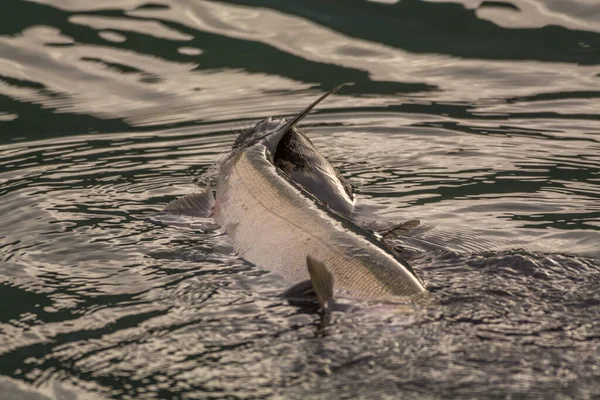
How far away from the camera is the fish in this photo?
4902 mm

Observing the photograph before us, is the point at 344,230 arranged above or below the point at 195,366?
above

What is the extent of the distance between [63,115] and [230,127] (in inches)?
60.8

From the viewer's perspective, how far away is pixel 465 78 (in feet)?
33.4

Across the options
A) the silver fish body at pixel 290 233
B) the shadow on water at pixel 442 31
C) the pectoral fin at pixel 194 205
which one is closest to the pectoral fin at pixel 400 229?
the silver fish body at pixel 290 233

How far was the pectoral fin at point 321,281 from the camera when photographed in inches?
189

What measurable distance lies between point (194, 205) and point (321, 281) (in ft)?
6.62

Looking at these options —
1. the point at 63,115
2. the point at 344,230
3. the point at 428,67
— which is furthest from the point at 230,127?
the point at 344,230

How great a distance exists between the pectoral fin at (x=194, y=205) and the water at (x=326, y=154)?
155 mm

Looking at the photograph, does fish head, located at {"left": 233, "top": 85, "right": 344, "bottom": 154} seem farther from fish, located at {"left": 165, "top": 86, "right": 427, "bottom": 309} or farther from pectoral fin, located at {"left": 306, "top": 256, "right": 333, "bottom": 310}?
pectoral fin, located at {"left": 306, "top": 256, "right": 333, "bottom": 310}

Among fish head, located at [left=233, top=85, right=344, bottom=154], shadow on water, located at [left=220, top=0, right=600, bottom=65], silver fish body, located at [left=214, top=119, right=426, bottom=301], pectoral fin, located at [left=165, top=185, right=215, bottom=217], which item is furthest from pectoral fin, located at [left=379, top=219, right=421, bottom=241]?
shadow on water, located at [left=220, top=0, right=600, bottom=65]

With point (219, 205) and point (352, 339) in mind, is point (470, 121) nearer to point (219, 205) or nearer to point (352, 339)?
point (219, 205)

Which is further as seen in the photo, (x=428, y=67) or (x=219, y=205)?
(x=428, y=67)

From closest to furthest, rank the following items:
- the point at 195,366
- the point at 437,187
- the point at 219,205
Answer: the point at 195,366
the point at 219,205
the point at 437,187

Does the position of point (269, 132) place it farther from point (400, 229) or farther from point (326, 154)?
point (400, 229)
